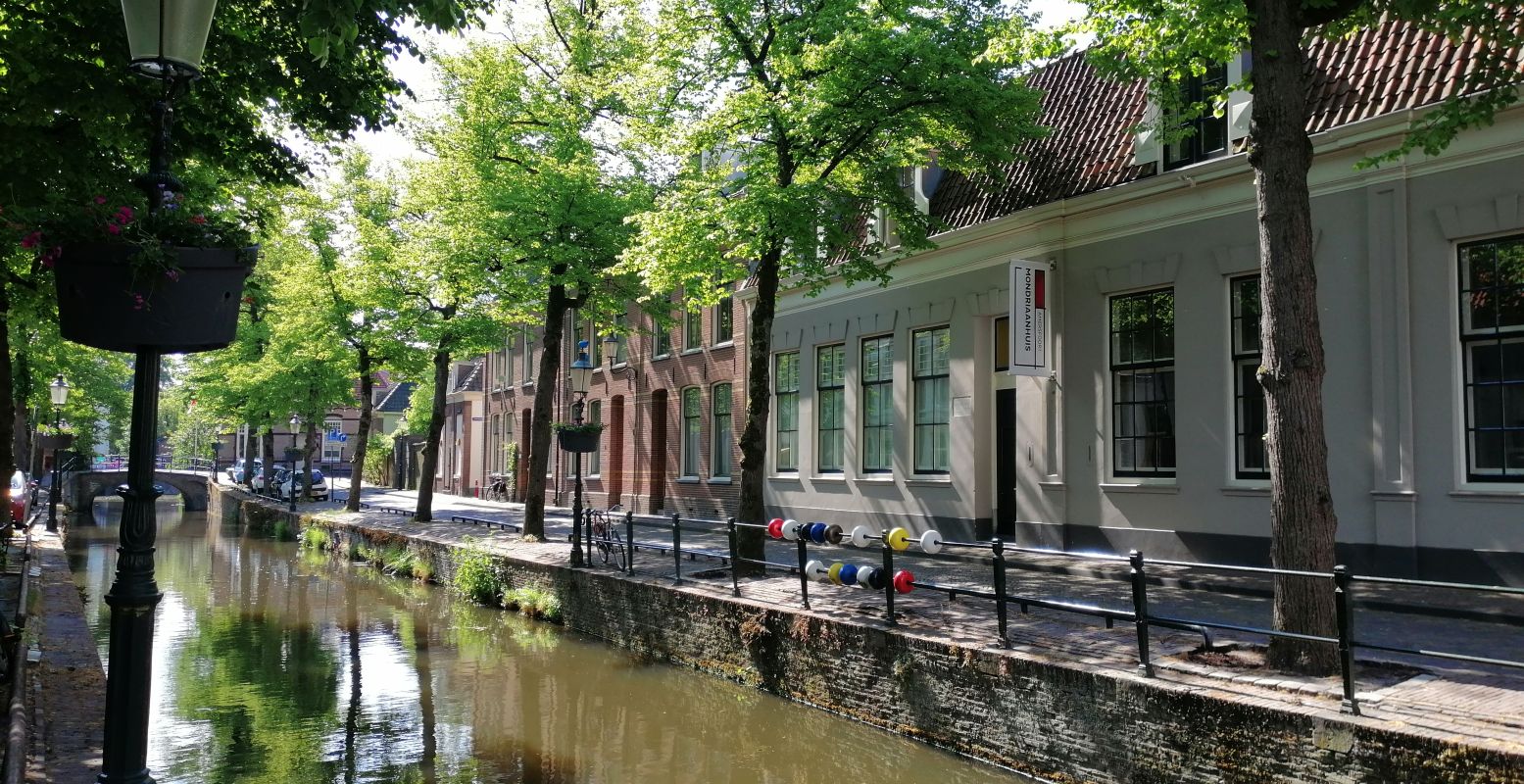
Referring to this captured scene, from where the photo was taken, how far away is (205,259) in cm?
419

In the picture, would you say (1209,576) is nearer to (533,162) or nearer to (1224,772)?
(1224,772)

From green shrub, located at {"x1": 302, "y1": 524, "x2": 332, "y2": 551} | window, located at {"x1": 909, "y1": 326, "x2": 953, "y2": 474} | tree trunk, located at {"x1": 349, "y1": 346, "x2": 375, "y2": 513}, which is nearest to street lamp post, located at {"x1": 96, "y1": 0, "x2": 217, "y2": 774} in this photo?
window, located at {"x1": 909, "y1": 326, "x2": 953, "y2": 474}

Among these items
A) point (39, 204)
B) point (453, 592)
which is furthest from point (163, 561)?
point (39, 204)

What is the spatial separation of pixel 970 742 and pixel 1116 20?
6.27m

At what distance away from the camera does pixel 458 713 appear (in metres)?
10.4

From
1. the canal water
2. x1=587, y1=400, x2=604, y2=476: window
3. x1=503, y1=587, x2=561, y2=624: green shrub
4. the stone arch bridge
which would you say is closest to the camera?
the canal water

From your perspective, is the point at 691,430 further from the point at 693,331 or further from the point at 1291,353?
the point at 1291,353

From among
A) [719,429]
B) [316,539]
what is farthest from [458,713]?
[316,539]

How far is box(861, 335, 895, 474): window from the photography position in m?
18.2

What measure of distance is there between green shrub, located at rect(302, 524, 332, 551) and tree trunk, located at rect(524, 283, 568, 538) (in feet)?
30.4

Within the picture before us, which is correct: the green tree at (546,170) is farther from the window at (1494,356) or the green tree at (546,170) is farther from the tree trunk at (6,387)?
the window at (1494,356)

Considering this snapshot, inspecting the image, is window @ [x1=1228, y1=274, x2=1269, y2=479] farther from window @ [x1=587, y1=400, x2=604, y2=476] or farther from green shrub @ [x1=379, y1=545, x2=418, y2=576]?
window @ [x1=587, y1=400, x2=604, y2=476]

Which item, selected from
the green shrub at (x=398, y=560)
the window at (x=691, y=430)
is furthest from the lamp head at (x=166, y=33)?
the window at (x=691, y=430)

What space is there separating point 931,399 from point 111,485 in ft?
151
